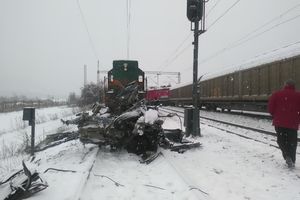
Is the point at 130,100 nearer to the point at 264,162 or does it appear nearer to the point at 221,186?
the point at 264,162

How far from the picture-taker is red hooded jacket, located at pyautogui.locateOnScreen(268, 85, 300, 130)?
7.31m

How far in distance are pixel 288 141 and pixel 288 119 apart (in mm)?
442

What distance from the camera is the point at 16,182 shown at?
521 cm

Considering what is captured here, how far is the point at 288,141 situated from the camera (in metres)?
7.33

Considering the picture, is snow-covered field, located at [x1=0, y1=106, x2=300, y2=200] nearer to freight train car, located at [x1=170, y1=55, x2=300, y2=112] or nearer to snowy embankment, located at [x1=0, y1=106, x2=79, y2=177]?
snowy embankment, located at [x1=0, y1=106, x2=79, y2=177]

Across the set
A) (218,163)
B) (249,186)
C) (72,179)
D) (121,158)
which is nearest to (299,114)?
(218,163)

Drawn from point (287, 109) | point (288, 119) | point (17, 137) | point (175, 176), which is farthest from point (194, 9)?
point (17, 137)

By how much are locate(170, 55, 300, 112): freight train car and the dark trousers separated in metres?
8.88

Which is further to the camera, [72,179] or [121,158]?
[121,158]

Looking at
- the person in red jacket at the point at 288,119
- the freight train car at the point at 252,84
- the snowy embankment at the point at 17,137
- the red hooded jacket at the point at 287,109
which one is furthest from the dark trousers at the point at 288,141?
the freight train car at the point at 252,84

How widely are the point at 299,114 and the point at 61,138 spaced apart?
786 centimetres

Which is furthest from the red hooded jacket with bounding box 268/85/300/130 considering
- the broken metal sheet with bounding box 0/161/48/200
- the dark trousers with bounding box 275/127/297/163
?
the broken metal sheet with bounding box 0/161/48/200

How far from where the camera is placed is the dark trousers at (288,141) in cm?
727

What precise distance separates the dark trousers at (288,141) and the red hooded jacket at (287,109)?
4.5 inches
